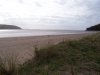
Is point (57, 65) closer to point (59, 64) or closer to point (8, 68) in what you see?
point (59, 64)

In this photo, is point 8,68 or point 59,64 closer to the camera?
point 8,68

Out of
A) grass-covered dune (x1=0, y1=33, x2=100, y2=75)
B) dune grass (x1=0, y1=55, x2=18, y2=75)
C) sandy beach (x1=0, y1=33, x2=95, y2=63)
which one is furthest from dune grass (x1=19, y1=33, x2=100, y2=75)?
sandy beach (x1=0, y1=33, x2=95, y2=63)

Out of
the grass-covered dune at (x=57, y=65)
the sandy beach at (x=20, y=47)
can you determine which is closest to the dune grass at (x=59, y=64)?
the grass-covered dune at (x=57, y=65)

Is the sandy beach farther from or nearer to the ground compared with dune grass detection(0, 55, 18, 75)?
nearer to the ground

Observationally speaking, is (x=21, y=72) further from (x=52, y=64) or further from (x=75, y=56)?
(x=75, y=56)

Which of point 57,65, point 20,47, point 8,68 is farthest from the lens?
point 20,47

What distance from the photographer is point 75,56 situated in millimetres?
7086

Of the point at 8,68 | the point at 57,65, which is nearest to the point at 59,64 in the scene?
the point at 57,65

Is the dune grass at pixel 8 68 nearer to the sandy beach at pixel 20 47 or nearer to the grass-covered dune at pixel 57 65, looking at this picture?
the grass-covered dune at pixel 57 65

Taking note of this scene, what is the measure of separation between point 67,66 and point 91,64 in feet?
2.61

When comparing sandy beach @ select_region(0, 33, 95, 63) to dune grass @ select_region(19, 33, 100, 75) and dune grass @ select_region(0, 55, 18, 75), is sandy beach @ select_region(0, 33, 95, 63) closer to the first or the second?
dune grass @ select_region(19, 33, 100, 75)

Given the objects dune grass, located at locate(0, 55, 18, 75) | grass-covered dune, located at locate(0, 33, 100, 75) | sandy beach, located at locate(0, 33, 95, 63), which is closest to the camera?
dune grass, located at locate(0, 55, 18, 75)

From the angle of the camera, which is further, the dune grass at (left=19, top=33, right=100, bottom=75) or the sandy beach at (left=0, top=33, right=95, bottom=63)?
the sandy beach at (left=0, top=33, right=95, bottom=63)

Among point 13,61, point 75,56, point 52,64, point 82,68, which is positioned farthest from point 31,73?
point 75,56
